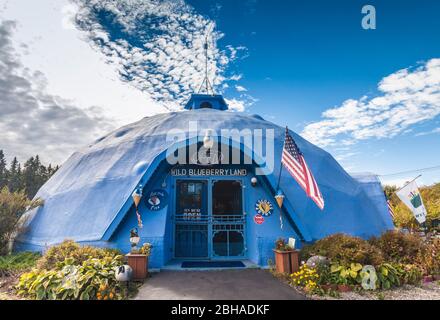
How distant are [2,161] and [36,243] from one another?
245ft

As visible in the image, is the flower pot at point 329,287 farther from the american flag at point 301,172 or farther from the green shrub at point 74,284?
the green shrub at point 74,284

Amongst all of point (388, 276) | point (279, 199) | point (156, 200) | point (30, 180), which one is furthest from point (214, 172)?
point (30, 180)

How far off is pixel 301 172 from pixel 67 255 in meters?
7.63

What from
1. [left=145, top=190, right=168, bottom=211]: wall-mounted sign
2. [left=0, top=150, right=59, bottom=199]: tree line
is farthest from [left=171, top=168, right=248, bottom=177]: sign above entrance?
[left=0, top=150, right=59, bottom=199]: tree line

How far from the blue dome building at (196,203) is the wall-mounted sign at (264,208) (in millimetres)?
39

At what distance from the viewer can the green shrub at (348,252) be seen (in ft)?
25.2

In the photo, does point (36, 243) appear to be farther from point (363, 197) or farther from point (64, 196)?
point (363, 197)

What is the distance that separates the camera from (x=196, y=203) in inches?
439


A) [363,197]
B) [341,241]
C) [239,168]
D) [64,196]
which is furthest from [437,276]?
[64,196]

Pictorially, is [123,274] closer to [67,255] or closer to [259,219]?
[67,255]

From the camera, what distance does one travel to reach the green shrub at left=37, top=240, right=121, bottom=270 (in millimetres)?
7840

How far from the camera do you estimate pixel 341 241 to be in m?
8.35

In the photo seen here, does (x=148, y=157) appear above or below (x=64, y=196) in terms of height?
→ above

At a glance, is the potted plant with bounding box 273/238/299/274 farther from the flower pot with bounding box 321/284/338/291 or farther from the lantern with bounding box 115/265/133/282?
the lantern with bounding box 115/265/133/282
